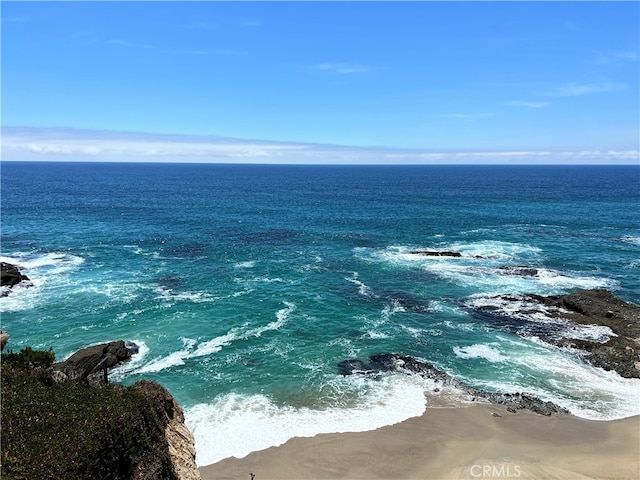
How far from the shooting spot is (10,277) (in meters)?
56.4

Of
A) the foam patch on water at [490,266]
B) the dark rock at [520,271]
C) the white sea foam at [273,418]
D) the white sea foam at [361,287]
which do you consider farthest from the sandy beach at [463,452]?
the dark rock at [520,271]

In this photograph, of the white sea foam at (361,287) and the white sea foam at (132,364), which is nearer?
the white sea foam at (132,364)

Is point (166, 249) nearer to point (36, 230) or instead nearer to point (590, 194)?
point (36, 230)

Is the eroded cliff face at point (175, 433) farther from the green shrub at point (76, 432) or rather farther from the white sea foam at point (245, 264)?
the white sea foam at point (245, 264)

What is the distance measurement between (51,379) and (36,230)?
8082 centimetres

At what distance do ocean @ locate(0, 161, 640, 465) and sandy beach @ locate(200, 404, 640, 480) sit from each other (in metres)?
1.30

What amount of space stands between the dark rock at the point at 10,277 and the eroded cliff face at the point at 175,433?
42.2 metres

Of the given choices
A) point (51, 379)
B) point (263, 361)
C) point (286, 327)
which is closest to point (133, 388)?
point (51, 379)

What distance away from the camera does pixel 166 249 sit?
251 feet

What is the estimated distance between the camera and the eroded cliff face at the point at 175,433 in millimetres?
21828

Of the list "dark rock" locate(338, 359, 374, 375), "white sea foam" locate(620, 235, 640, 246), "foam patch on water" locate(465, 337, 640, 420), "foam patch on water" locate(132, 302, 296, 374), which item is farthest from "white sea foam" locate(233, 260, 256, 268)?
"white sea foam" locate(620, 235, 640, 246)

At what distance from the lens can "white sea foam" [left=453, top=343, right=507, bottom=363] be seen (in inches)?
1623

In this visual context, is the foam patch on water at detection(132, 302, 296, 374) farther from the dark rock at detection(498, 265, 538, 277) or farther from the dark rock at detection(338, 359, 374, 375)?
the dark rock at detection(498, 265, 538, 277)

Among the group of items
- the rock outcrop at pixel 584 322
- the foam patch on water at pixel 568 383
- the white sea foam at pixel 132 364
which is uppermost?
the rock outcrop at pixel 584 322
